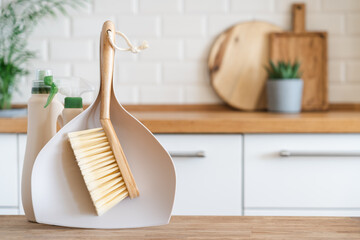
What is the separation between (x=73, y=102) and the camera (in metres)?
0.85

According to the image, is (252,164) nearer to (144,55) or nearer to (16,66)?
(144,55)

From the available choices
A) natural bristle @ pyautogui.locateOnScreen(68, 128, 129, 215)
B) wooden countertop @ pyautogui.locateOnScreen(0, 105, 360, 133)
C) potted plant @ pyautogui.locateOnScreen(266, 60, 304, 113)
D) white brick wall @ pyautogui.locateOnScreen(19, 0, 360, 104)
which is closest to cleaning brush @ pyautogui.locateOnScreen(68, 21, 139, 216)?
natural bristle @ pyautogui.locateOnScreen(68, 128, 129, 215)

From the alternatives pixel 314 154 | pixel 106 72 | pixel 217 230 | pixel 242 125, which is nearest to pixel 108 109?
pixel 106 72

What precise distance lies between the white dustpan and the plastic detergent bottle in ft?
0.15

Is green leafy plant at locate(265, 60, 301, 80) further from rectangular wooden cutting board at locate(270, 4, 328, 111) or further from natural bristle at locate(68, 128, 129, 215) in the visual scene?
natural bristle at locate(68, 128, 129, 215)

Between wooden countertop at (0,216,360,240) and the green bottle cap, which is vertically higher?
the green bottle cap

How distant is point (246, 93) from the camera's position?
2.37m

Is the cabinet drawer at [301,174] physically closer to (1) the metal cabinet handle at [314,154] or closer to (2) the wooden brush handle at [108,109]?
(1) the metal cabinet handle at [314,154]

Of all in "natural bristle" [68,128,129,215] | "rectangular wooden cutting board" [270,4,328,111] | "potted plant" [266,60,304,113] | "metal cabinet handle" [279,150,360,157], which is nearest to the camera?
"natural bristle" [68,128,129,215]

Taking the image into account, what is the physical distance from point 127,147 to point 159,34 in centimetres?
165

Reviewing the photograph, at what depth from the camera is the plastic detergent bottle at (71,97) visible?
0.85 meters

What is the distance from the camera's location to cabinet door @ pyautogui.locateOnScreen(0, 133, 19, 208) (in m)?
1.87

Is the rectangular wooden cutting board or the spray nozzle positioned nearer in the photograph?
the spray nozzle

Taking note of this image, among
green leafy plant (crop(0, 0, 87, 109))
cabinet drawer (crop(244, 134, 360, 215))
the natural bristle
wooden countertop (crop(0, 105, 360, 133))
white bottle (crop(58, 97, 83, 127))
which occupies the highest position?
green leafy plant (crop(0, 0, 87, 109))
